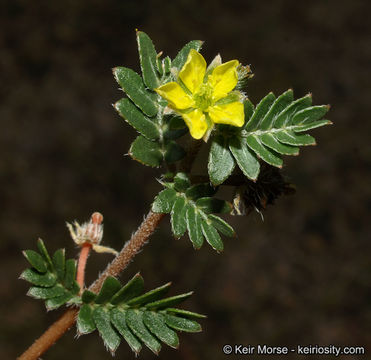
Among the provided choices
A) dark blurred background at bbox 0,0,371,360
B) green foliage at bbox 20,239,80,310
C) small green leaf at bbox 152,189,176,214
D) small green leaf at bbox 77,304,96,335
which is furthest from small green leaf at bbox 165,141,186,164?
dark blurred background at bbox 0,0,371,360

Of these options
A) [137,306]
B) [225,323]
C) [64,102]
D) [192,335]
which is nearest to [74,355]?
[192,335]

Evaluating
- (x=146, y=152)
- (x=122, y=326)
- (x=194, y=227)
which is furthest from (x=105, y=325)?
(x=146, y=152)

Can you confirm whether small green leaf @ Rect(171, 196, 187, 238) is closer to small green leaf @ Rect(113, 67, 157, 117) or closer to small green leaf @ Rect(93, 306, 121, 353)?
small green leaf @ Rect(113, 67, 157, 117)

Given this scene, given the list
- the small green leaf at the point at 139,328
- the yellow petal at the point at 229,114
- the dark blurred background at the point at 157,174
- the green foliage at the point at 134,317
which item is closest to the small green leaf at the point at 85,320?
the green foliage at the point at 134,317

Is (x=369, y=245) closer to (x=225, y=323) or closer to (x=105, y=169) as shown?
A: (x=225, y=323)

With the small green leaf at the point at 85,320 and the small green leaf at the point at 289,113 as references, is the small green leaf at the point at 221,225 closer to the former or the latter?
→ the small green leaf at the point at 289,113

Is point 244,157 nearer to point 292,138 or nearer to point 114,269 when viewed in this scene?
point 292,138
